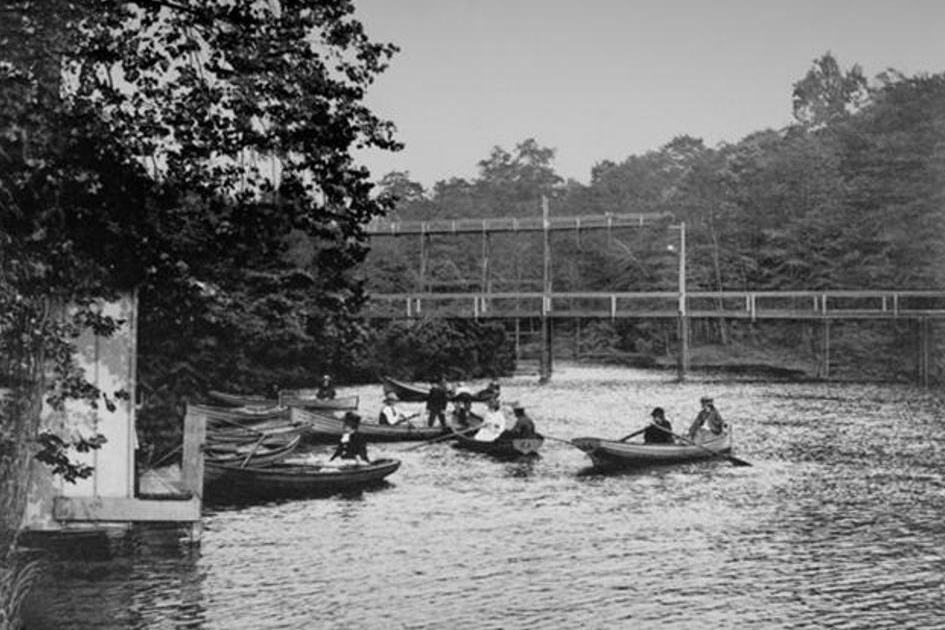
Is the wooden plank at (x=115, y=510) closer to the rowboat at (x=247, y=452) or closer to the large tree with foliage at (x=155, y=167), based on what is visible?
the large tree with foliage at (x=155, y=167)

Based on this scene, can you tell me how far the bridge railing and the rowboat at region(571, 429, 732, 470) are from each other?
819 inches

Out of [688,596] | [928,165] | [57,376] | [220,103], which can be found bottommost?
[688,596]

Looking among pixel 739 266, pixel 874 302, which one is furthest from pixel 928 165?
pixel 739 266

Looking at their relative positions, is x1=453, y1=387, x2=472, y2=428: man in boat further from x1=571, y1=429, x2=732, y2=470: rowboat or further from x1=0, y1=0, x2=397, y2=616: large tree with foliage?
x1=0, y1=0, x2=397, y2=616: large tree with foliage

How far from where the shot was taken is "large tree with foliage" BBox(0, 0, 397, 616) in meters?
9.77

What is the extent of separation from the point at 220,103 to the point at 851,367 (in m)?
49.5

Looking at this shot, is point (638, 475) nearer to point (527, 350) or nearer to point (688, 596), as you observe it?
point (688, 596)

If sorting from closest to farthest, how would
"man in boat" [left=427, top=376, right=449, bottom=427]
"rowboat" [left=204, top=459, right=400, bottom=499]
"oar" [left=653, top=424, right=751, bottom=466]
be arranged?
1. "rowboat" [left=204, top=459, right=400, bottom=499]
2. "oar" [left=653, top=424, right=751, bottom=466]
3. "man in boat" [left=427, top=376, right=449, bottom=427]

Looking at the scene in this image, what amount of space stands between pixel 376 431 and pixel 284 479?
8.80 m

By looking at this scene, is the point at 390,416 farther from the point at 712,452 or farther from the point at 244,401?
the point at 712,452

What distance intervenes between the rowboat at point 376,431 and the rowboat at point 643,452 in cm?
562

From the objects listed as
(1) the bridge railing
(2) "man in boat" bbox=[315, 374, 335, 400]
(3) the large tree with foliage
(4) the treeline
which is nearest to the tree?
(4) the treeline

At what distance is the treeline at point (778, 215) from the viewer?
5512 cm

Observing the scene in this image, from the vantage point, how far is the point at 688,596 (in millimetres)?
13953
